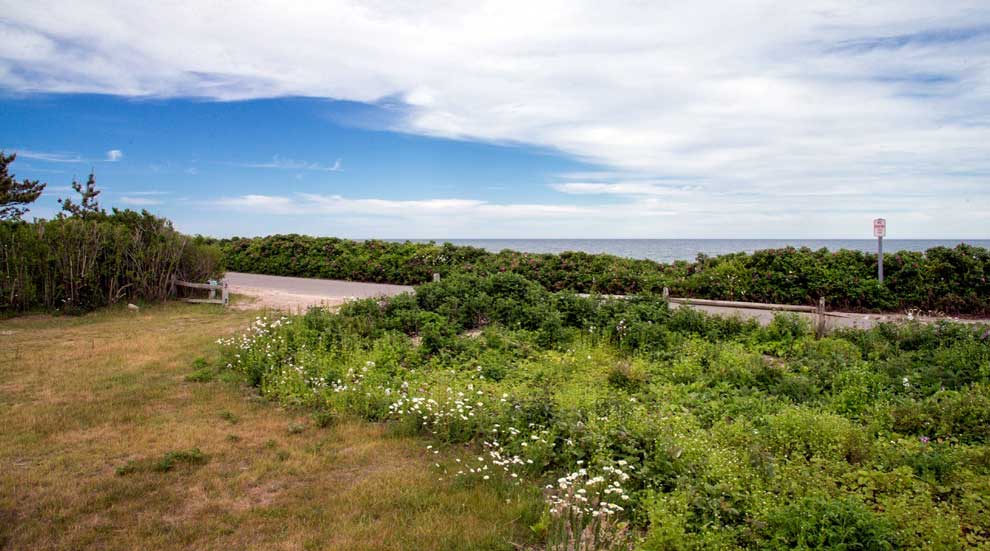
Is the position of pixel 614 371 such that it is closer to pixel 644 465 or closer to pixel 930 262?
pixel 644 465

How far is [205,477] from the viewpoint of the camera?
5113mm

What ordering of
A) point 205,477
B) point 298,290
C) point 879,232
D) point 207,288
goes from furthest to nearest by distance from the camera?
point 298,290 → point 207,288 → point 879,232 → point 205,477

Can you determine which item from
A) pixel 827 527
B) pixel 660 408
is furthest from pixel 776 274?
pixel 827 527

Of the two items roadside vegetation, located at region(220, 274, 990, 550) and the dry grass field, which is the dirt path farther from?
the dry grass field

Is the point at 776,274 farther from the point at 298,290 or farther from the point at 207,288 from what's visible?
the point at 207,288

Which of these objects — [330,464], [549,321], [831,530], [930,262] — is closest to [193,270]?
[549,321]

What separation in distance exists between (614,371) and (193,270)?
13.5m

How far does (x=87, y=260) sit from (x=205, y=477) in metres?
11.5

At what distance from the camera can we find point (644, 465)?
15.2ft

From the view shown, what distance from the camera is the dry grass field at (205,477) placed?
4141 millimetres

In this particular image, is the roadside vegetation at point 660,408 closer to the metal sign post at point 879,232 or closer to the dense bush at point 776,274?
the dense bush at point 776,274

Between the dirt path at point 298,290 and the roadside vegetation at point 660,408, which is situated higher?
the dirt path at point 298,290

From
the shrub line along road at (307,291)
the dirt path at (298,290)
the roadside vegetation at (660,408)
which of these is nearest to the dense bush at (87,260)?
the dirt path at (298,290)

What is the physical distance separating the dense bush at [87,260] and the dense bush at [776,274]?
290 inches
